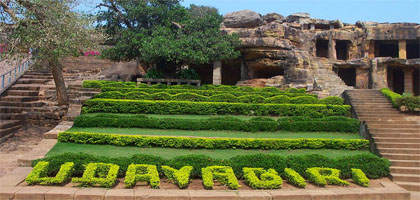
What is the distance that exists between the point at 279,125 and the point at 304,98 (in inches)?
154

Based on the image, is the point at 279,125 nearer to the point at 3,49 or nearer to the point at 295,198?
the point at 295,198

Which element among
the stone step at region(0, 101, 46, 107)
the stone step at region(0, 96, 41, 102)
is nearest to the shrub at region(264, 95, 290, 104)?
the stone step at region(0, 101, 46, 107)

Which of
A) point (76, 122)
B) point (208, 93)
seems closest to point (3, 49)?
point (76, 122)

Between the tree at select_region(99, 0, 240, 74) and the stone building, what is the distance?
2.13m

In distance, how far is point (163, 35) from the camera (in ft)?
59.4

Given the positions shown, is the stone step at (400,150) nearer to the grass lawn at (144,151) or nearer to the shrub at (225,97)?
the grass lawn at (144,151)

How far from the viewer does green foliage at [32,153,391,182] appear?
7.33 m

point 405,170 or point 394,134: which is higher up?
point 394,134

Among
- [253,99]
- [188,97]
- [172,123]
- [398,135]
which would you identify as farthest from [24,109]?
[398,135]

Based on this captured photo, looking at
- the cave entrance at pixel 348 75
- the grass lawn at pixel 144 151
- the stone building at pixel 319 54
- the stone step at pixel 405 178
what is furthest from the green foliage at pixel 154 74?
the cave entrance at pixel 348 75

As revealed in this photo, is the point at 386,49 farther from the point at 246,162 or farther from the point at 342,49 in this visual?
the point at 246,162

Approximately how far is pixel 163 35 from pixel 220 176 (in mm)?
12818

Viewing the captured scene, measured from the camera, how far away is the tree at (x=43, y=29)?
1034 centimetres

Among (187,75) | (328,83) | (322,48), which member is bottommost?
(328,83)
